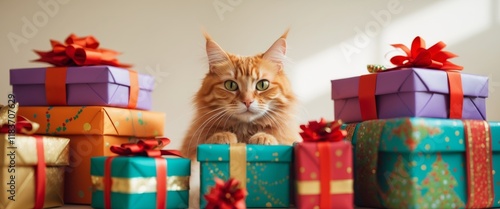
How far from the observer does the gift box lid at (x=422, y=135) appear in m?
1.19

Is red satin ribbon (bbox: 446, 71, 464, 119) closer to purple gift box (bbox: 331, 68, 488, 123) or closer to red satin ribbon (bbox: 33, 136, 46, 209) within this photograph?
purple gift box (bbox: 331, 68, 488, 123)

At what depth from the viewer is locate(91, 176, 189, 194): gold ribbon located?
1.20m

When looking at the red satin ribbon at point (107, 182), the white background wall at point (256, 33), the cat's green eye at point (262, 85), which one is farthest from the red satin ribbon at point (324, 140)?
the white background wall at point (256, 33)

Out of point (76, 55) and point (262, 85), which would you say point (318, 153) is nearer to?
point (262, 85)

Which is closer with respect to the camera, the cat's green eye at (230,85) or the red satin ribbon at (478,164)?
the red satin ribbon at (478,164)

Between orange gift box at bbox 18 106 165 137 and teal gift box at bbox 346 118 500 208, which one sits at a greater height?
orange gift box at bbox 18 106 165 137

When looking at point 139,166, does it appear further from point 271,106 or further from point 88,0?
point 88,0

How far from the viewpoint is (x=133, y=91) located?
1547mm

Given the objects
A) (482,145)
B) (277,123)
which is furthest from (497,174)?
(277,123)

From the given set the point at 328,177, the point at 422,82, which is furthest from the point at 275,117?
the point at 422,82

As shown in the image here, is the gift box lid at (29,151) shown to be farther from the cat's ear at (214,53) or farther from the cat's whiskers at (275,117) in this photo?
the cat's whiskers at (275,117)

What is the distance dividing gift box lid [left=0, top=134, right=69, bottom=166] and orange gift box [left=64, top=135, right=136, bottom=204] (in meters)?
0.05

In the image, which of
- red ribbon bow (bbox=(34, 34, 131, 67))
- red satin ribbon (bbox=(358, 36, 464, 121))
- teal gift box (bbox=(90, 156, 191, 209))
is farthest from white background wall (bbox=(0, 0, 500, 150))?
teal gift box (bbox=(90, 156, 191, 209))

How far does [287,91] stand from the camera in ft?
4.92
